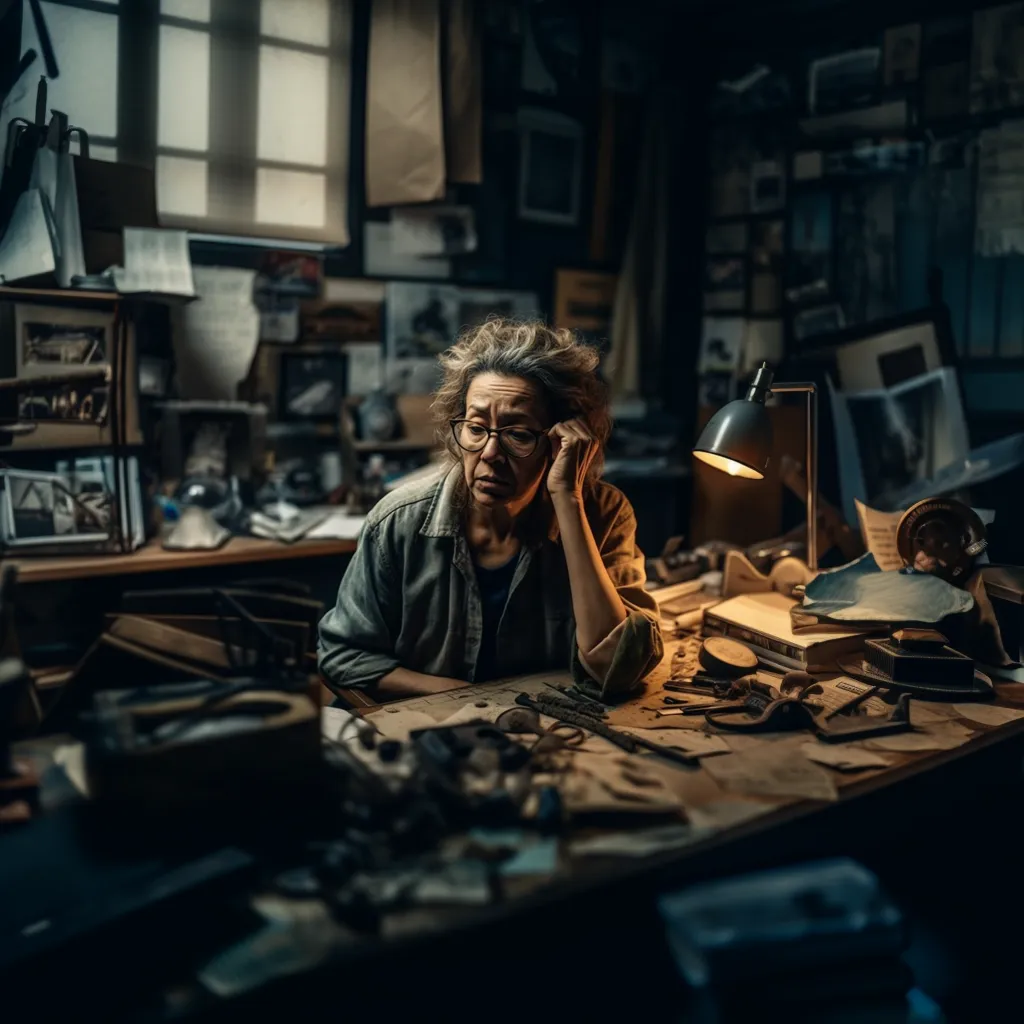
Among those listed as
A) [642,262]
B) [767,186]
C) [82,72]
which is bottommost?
[642,262]

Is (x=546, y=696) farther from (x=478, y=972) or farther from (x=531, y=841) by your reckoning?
(x=478, y=972)

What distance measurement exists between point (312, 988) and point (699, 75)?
497cm

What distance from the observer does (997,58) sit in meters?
3.89

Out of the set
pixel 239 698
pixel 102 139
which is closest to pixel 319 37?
pixel 102 139

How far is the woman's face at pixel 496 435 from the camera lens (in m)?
2.42

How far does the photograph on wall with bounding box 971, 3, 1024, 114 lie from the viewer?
12.5 ft

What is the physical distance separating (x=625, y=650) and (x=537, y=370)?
0.75 meters

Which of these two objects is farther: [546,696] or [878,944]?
[546,696]

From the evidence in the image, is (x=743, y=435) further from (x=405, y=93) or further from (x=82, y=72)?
(x=82, y=72)

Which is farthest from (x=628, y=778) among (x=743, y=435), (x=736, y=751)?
(x=743, y=435)

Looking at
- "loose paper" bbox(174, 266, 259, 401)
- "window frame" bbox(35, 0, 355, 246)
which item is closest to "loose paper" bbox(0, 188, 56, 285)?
"window frame" bbox(35, 0, 355, 246)

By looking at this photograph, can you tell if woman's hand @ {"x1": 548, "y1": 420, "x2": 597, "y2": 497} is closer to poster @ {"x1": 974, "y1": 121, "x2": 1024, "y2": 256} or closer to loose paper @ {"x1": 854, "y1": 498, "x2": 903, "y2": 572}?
loose paper @ {"x1": 854, "y1": 498, "x2": 903, "y2": 572}

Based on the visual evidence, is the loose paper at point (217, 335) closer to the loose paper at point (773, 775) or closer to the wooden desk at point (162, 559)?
Answer: the wooden desk at point (162, 559)

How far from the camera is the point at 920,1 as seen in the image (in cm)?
414
